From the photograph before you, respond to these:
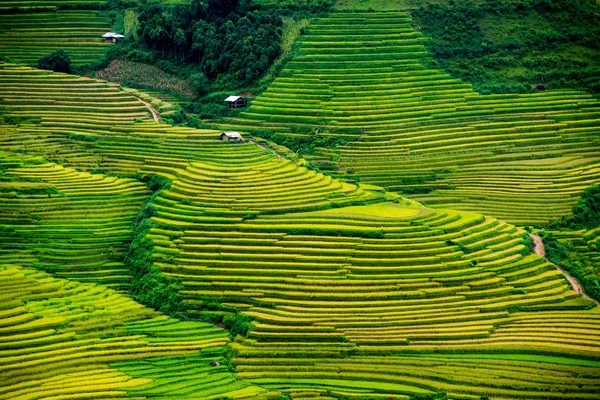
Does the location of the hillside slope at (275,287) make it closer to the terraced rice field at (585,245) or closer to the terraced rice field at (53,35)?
the terraced rice field at (585,245)

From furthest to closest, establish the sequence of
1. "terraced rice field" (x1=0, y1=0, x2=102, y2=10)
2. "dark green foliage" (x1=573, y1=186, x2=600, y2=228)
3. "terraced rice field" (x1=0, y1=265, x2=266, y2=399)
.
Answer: "terraced rice field" (x1=0, y1=0, x2=102, y2=10) → "dark green foliage" (x1=573, y1=186, x2=600, y2=228) → "terraced rice field" (x1=0, y1=265, x2=266, y2=399)

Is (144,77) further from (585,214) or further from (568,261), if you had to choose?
(568,261)

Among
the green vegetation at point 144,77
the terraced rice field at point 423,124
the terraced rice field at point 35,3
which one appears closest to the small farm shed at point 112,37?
the green vegetation at point 144,77

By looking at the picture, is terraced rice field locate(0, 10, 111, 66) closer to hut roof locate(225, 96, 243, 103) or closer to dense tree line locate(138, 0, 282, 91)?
dense tree line locate(138, 0, 282, 91)

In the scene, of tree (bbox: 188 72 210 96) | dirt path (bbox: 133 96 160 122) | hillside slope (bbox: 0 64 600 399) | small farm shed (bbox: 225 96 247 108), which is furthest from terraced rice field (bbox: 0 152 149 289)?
tree (bbox: 188 72 210 96)

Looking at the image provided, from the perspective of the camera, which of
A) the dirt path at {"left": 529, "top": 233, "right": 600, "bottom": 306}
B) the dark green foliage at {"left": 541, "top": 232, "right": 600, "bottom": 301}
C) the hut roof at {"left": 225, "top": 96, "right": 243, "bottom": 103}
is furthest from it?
the hut roof at {"left": 225, "top": 96, "right": 243, "bottom": 103}
